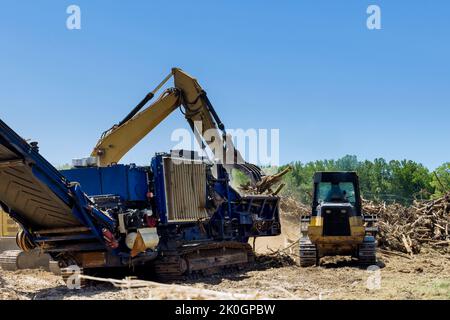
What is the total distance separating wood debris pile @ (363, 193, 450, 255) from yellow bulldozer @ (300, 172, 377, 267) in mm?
2534

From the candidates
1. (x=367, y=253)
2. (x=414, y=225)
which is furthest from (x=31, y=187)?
(x=414, y=225)

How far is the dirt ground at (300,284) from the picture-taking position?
9219 millimetres

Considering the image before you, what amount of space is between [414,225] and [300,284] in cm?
890

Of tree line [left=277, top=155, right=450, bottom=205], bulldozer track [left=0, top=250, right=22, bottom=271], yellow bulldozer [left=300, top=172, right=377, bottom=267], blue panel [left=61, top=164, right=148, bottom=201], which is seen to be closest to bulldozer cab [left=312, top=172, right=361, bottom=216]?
yellow bulldozer [left=300, top=172, right=377, bottom=267]

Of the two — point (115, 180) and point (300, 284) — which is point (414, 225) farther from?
point (115, 180)

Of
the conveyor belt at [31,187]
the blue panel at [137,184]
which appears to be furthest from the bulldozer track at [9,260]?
the blue panel at [137,184]

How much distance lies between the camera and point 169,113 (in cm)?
1731

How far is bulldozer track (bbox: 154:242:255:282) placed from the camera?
1295 centimetres

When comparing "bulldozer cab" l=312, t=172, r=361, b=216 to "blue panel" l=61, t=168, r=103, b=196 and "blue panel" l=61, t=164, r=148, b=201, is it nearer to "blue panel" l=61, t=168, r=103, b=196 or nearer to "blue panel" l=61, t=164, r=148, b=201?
"blue panel" l=61, t=164, r=148, b=201
